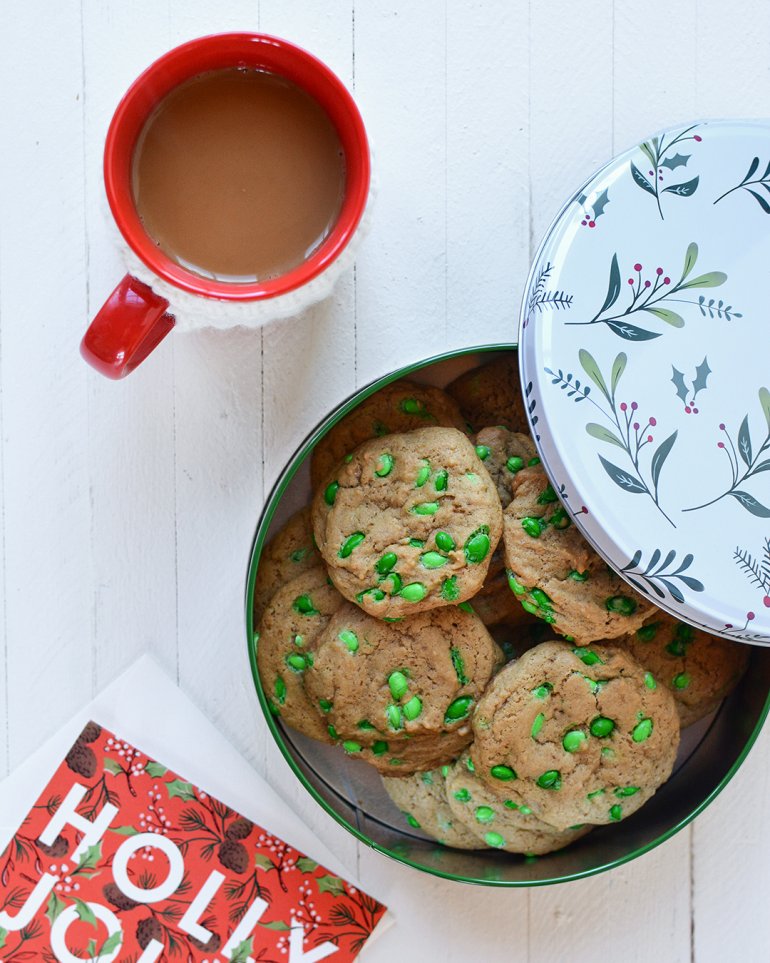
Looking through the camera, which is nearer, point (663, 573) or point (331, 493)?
point (663, 573)

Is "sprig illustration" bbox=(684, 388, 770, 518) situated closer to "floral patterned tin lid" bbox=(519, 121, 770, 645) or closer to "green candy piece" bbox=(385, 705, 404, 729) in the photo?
"floral patterned tin lid" bbox=(519, 121, 770, 645)

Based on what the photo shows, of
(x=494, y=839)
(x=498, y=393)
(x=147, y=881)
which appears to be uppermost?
(x=498, y=393)

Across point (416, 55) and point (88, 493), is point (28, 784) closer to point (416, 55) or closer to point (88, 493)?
point (88, 493)

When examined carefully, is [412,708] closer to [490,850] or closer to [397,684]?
[397,684]

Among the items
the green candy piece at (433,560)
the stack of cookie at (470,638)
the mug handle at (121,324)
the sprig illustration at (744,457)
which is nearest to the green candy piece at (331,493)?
the stack of cookie at (470,638)

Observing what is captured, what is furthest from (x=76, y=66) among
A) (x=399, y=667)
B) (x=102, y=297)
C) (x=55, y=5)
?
(x=399, y=667)

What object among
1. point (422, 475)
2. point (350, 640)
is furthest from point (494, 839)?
point (422, 475)

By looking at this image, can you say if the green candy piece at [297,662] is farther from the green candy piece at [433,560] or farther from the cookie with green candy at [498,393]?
the cookie with green candy at [498,393]
